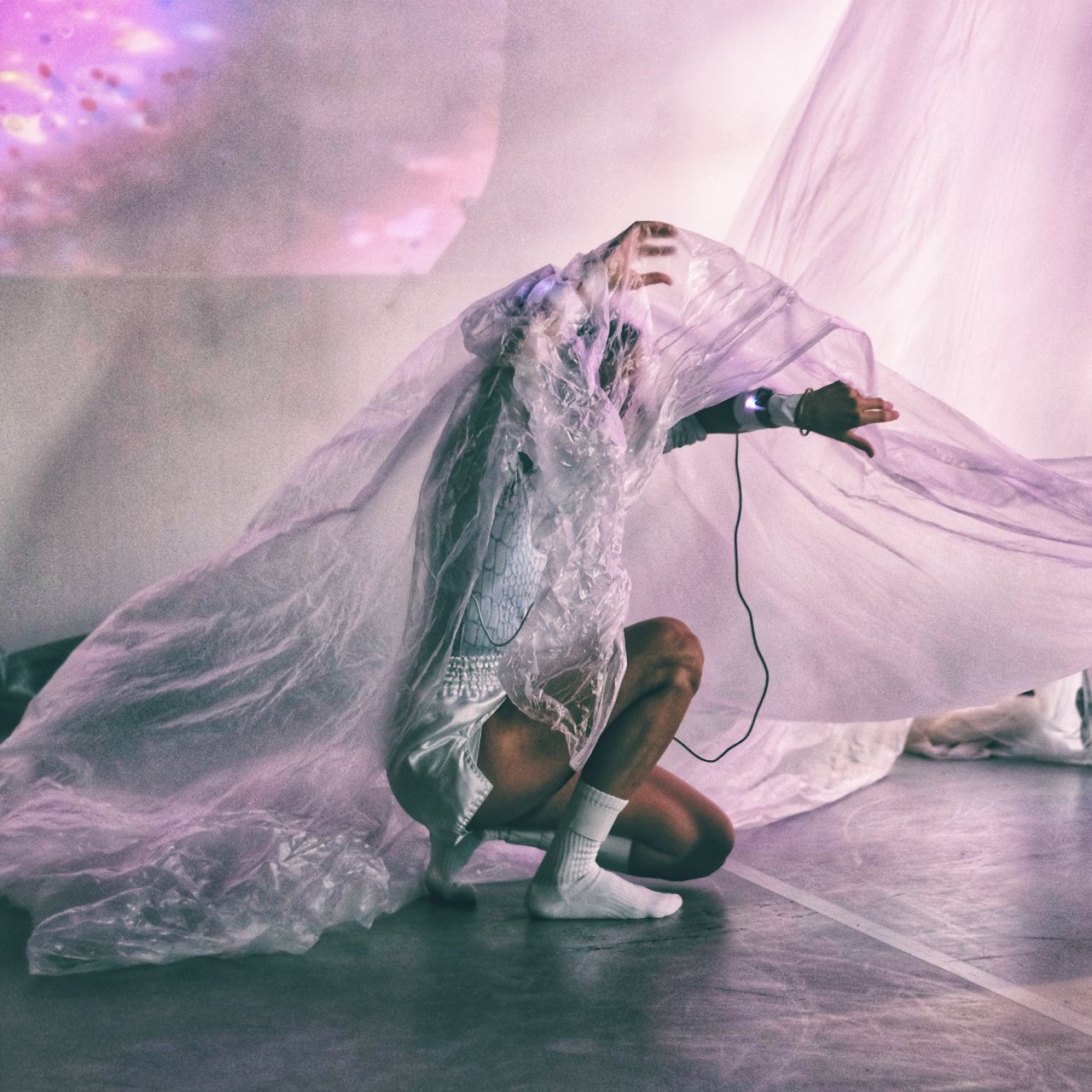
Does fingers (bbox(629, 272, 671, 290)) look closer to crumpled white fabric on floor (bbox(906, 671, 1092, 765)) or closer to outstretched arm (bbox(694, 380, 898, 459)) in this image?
outstretched arm (bbox(694, 380, 898, 459))

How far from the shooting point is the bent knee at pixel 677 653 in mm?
1698

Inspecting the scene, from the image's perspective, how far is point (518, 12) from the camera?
11.4 feet

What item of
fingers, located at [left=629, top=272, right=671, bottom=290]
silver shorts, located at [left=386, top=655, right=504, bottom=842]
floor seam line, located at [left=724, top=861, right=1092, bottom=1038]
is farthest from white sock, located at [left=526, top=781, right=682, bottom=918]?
fingers, located at [left=629, top=272, right=671, bottom=290]

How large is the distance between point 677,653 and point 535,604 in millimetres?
253

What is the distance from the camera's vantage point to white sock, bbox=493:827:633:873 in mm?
1769

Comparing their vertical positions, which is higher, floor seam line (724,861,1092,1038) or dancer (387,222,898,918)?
dancer (387,222,898,918)

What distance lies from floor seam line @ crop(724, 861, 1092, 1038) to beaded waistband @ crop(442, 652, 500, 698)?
1.86 feet

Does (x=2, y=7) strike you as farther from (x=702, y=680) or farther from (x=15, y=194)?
(x=702, y=680)

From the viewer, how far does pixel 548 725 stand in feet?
5.40

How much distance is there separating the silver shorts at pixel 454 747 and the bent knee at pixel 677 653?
0.75 ft

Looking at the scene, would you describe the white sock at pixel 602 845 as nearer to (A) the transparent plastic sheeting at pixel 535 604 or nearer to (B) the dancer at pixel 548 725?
(B) the dancer at pixel 548 725

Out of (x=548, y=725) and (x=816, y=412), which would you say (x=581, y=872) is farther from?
(x=816, y=412)

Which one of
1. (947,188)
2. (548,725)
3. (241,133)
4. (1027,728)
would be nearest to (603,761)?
(548,725)

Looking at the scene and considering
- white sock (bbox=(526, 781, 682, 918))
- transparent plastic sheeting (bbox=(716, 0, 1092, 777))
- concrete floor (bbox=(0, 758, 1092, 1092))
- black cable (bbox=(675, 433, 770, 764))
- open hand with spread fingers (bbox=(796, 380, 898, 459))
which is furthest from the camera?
transparent plastic sheeting (bbox=(716, 0, 1092, 777))
